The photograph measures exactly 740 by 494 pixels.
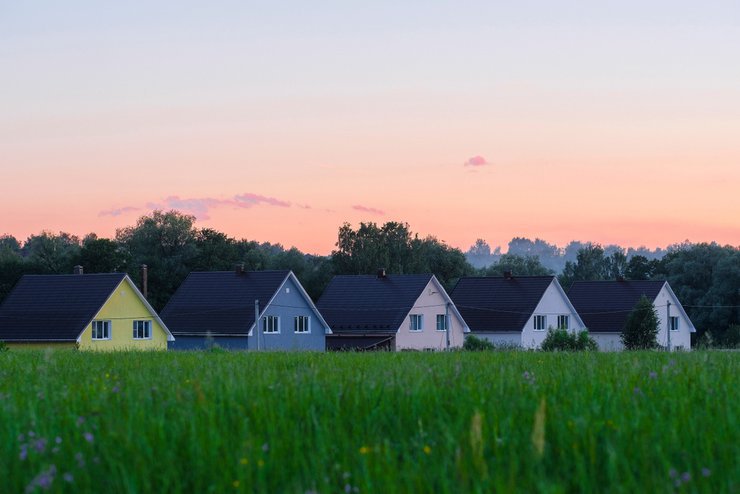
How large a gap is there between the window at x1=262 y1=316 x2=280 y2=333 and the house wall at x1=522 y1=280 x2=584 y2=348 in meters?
19.4

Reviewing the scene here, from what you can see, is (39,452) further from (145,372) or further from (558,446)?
(145,372)

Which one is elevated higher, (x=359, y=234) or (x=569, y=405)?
(x=359, y=234)

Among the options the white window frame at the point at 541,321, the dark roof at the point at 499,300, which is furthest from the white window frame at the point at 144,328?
the white window frame at the point at 541,321

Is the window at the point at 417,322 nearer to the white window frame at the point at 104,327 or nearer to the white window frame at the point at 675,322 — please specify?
the white window frame at the point at 104,327

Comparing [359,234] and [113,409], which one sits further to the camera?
[359,234]

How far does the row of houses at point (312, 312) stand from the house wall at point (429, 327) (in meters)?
0.08

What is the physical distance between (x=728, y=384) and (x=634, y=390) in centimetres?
99

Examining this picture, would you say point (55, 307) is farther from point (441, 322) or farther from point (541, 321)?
point (541, 321)

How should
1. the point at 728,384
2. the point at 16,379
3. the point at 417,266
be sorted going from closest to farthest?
1. the point at 728,384
2. the point at 16,379
3. the point at 417,266

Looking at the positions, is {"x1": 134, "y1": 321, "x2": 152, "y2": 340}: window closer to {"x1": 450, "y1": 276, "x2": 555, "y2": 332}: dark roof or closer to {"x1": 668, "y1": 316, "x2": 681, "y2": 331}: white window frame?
{"x1": 450, "y1": 276, "x2": 555, "y2": 332}: dark roof

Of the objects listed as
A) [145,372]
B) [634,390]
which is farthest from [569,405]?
[145,372]

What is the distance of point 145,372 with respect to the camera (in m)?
10.3

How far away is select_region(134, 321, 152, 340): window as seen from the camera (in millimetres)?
68875

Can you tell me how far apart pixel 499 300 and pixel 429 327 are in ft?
22.6
